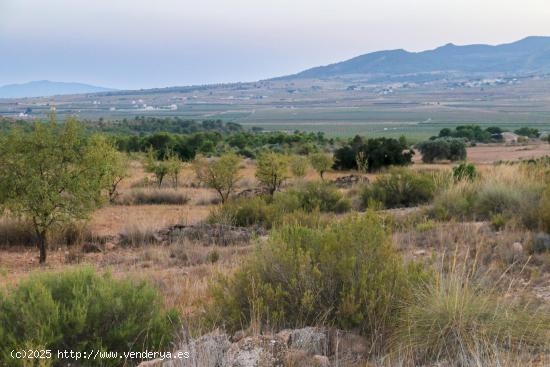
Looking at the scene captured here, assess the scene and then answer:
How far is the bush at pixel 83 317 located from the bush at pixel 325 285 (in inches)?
24.4

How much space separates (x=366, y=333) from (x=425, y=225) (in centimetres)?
601

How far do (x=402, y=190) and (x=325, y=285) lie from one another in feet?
39.3

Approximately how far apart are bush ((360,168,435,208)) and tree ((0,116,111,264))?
770 cm

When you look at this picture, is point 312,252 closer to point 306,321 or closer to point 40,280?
point 306,321

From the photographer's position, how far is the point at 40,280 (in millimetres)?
5625

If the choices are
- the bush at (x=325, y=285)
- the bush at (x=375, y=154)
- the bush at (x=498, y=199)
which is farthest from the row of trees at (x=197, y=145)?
the bush at (x=325, y=285)

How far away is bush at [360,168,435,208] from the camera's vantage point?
1681 centimetres

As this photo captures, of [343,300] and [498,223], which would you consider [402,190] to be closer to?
[498,223]

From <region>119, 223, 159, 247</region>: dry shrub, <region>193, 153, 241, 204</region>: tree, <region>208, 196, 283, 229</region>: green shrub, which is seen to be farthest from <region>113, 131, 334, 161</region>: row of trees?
<region>119, 223, 159, 247</region>: dry shrub

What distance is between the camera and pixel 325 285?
5.48 metres

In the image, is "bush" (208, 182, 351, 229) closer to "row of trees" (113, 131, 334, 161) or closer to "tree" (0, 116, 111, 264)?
"tree" (0, 116, 111, 264)

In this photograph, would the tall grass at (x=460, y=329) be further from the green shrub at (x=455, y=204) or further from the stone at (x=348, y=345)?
the green shrub at (x=455, y=204)

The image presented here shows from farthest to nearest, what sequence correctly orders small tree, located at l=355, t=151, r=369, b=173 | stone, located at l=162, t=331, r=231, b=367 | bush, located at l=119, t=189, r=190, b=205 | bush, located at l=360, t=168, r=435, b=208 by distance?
small tree, located at l=355, t=151, r=369, b=173
bush, located at l=119, t=189, r=190, b=205
bush, located at l=360, t=168, r=435, b=208
stone, located at l=162, t=331, r=231, b=367

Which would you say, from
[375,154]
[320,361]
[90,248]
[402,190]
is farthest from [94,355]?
[375,154]
